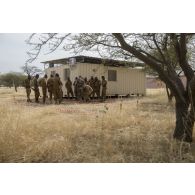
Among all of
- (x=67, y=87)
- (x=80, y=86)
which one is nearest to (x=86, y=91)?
(x=80, y=86)

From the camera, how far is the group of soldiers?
62.1 ft

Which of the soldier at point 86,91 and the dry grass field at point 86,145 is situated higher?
the soldier at point 86,91

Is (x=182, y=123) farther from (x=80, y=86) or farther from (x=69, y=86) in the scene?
(x=69, y=86)

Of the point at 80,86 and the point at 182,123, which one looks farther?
the point at 80,86

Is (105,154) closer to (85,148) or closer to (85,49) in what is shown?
(85,148)

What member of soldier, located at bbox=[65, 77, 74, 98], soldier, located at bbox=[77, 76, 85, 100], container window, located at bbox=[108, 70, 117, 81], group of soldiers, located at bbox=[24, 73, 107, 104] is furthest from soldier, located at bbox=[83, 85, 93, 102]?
container window, located at bbox=[108, 70, 117, 81]

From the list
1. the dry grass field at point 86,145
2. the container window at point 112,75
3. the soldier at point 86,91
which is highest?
the container window at point 112,75

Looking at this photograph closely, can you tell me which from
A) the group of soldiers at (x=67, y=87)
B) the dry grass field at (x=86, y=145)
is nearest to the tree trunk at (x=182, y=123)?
the dry grass field at (x=86, y=145)

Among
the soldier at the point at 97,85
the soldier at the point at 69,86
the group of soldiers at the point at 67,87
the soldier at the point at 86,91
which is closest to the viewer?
the group of soldiers at the point at 67,87

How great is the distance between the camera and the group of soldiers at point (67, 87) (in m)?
18.9

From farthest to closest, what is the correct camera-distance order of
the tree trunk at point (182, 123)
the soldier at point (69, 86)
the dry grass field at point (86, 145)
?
the soldier at point (69, 86) < the tree trunk at point (182, 123) < the dry grass field at point (86, 145)

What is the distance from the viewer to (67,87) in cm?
2162

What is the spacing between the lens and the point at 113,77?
26266mm

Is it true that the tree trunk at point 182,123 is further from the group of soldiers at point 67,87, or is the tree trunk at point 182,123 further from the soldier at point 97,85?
the soldier at point 97,85
